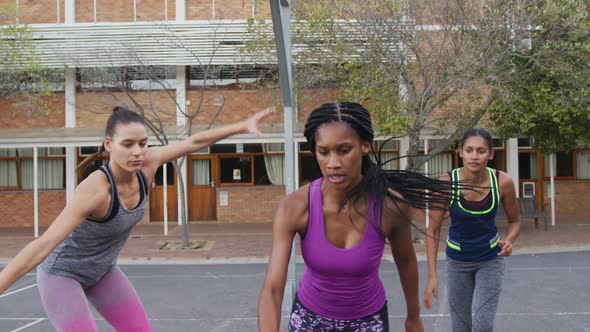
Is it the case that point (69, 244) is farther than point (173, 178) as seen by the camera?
No

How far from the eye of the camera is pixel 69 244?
3.25 meters

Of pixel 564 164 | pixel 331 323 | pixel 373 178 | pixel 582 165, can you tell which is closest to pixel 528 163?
pixel 564 164

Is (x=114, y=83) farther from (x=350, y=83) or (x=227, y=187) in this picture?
(x=350, y=83)

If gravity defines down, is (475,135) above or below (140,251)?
above

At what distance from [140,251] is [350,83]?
20.8 ft

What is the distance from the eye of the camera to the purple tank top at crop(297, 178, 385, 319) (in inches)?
92.8

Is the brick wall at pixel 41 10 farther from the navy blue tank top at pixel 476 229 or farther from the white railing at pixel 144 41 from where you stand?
the navy blue tank top at pixel 476 229

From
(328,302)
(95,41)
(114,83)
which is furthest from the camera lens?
(95,41)

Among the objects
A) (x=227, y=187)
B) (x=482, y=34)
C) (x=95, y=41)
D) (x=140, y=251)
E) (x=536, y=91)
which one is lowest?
(x=140, y=251)

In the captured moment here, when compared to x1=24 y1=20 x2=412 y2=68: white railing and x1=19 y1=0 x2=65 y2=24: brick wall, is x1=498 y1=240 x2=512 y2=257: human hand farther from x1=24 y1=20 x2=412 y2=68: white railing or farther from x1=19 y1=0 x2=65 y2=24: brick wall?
x1=19 y1=0 x2=65 y2=24: brick wall

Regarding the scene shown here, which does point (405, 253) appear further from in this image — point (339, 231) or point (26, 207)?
point (26, 207)

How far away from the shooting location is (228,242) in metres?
14.5

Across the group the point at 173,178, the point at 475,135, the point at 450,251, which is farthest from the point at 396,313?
the point at 173,178

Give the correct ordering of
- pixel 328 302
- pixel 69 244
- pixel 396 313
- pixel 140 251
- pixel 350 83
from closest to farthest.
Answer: pixel 328 302 → pixel 69 244 → pixel 396 313 → pixel 350 83 → pixel 140 251
